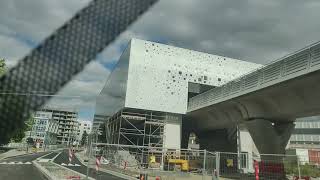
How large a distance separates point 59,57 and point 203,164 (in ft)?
67.4

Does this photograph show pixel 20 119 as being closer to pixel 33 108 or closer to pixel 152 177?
pixel 33 108

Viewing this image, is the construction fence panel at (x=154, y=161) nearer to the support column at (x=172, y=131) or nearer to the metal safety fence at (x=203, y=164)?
the metal safety fence at (x=203, y=164)

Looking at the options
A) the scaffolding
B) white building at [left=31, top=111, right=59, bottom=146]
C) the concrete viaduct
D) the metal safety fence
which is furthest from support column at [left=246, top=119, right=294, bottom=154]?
white building at [left=31, top=111, right=59, bottom=146]

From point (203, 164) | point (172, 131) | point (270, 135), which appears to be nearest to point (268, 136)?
point (270, 135)

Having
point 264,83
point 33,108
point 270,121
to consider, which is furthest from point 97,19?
point 270,121

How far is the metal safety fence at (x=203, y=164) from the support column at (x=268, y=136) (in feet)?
11.9

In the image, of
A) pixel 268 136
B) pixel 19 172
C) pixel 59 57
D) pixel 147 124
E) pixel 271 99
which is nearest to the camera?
pixel 59 57

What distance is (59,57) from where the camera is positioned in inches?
73.2

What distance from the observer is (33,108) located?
1.90 metres

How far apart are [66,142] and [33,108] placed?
521 feet

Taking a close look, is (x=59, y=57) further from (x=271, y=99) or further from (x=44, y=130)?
(x=44, y=130)

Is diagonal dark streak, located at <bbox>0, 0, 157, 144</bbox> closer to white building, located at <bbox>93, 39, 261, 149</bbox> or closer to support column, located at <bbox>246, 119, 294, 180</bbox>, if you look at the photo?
support column, located at <bbox>246, 119, 294, 180</bbox>

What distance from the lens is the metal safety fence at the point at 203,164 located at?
837 inches

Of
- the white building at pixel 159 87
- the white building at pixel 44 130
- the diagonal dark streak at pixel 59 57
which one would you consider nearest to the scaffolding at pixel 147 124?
the white building at pixel 159 87
